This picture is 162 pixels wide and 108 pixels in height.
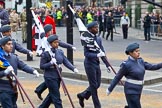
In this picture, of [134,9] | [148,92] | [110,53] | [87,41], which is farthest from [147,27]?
[87,41]

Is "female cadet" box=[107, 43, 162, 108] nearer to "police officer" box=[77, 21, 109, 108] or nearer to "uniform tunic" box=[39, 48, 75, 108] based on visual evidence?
"uniform tunic" box=[39, 48, 75, 108]

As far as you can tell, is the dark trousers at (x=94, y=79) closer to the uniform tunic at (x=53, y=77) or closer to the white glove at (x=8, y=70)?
the uniform tunic at (x=53, y=77)

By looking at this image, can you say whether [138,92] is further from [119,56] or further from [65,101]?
[119,56]

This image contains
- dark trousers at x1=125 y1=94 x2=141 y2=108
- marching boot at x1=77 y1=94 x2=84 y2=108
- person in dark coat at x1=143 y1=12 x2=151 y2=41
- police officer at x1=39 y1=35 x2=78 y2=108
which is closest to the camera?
dark trousers at x1=125 y1=94 x2=141 y2=108

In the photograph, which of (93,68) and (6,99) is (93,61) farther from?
(6,99)

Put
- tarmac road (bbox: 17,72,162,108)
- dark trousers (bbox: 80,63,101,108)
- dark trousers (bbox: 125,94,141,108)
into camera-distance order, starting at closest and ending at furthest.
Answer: dark trousers (bbox: 125,94,141,108), dark trousers (bbox: 80,63,101,108), tarmac road (bbox: 17,72,162,108)

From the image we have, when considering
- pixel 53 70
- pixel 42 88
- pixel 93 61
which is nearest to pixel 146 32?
pixel 42 88

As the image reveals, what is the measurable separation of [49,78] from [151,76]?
20.7 ft

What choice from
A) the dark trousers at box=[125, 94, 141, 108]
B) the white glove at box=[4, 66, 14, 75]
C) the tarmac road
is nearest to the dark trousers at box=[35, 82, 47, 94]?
the tarmac road

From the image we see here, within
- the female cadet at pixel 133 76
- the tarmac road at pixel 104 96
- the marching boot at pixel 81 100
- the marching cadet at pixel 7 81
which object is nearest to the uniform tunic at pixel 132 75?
the female cadet at pixel 133 76

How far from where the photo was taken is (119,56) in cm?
2216

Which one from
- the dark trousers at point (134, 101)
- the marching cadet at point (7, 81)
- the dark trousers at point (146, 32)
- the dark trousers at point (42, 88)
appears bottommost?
the dark trousers at point (146, 32)

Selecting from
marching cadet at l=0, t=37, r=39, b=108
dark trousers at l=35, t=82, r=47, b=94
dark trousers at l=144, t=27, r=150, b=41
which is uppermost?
marching cadet at l=0, t=37, r=39, b=108

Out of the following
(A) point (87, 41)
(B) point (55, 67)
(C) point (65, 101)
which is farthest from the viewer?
(C) point (65, 101)
